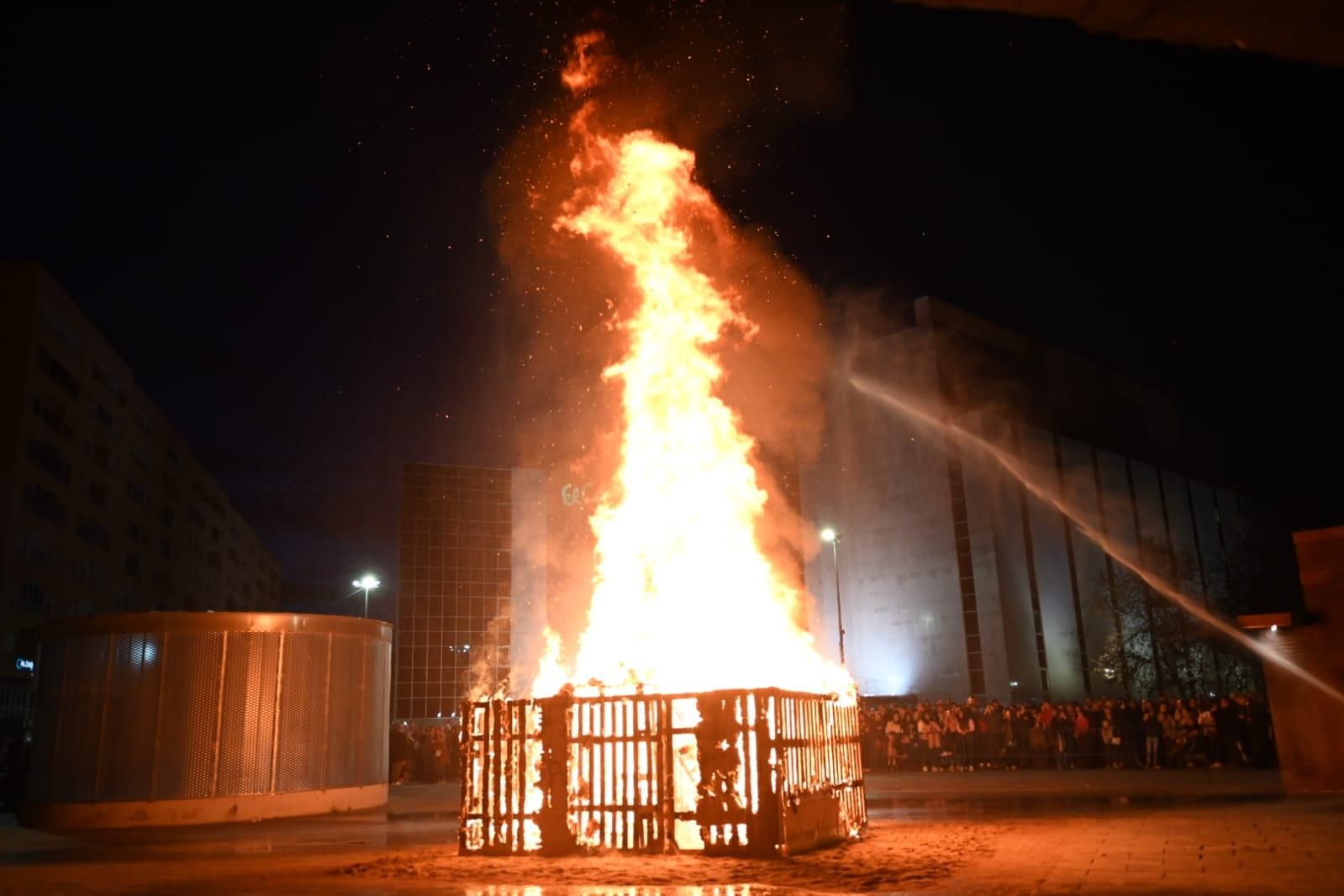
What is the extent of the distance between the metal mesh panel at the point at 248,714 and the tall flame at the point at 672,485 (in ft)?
23.0

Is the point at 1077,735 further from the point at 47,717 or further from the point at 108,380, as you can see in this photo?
the point at 108,380

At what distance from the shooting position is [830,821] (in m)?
11.9

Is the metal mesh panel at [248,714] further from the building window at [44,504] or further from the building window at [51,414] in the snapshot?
the building window at [51,414]

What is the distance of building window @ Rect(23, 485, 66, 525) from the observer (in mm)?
52031

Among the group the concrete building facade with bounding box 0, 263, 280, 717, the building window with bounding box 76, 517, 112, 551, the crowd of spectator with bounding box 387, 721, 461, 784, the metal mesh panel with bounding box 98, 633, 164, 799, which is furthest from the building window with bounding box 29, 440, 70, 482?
the metal mesh panel with bounding box 98, 633, 164, 799

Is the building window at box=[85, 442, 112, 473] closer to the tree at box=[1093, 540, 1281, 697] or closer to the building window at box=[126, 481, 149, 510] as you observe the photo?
the building window at box=[126, 481, 149, 510]

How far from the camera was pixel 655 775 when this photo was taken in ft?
37.1

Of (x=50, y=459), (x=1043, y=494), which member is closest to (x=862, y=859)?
(x=1043, y=494)

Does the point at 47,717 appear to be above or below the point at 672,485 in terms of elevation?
below

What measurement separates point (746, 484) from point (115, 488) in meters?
62.6

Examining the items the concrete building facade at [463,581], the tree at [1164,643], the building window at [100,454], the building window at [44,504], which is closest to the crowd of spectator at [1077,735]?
Answer: the concrete building facade at [463,581]

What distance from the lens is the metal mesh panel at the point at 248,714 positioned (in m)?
18.1

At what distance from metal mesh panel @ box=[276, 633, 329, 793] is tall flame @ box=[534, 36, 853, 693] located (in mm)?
6671

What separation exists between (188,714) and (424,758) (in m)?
14.1
